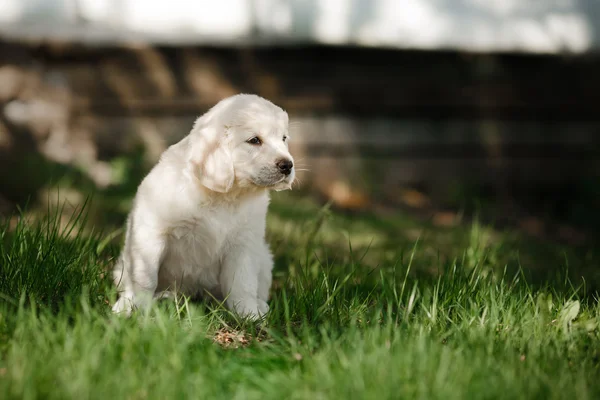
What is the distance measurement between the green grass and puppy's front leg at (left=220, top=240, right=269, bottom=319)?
0.09 meters

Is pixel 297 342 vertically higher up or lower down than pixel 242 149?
lower down

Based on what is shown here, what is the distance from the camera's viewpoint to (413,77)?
598 centimetres

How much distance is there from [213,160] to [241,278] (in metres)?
0.55

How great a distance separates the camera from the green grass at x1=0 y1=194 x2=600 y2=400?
1764mm

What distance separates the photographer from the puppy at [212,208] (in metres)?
2.47

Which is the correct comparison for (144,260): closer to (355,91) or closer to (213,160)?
(213,160)

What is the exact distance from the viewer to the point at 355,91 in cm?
594

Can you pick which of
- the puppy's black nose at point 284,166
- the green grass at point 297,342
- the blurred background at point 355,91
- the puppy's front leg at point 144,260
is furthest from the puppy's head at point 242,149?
the blurred background at point 355,91

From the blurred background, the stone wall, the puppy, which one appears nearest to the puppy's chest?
the puppy

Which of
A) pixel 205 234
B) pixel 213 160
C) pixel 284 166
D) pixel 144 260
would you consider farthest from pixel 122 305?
pixel 284 166

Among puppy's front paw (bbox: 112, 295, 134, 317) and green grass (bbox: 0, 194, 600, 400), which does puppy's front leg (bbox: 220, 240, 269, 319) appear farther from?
puppy's front paw (bbox: 112, 295, 134, 317)

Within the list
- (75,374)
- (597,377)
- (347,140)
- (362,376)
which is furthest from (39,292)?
(347,140)

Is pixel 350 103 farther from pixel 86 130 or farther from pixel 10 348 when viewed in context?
pixel 10 348

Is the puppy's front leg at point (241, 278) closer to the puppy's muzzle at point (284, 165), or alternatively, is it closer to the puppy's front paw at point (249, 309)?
the puppy's front paw at point (249, 309)
